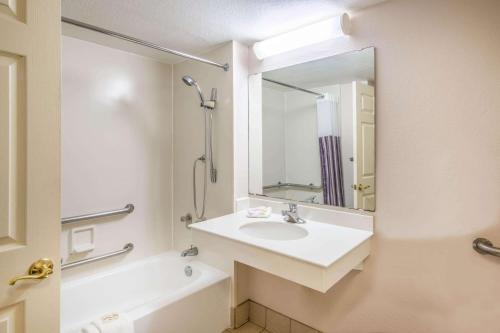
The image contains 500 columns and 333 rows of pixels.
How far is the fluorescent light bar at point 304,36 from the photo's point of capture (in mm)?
1583

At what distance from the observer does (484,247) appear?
124 centimetres

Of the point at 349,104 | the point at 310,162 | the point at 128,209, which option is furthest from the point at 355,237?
the point at 128,209

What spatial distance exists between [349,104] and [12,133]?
5.37 ft

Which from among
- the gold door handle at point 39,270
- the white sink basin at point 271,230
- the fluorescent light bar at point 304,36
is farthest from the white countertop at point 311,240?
the fluorescent light bar at point 304,36

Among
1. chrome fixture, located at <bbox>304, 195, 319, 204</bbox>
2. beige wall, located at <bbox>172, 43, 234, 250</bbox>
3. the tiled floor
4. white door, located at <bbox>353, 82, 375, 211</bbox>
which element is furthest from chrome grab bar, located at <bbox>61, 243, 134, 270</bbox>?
white door, located at <bbox>353, 82, 375, 211</bbox>

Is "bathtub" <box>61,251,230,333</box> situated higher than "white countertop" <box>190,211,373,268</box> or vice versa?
"white countertop" <box>190,211,373,268</box>

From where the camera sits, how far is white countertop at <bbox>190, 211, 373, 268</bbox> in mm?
1271

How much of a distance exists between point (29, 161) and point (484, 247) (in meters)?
1.90

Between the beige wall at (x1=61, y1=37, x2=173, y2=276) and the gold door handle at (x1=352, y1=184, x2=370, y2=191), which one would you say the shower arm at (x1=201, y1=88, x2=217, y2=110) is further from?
the gold door handle at (x1=352, y1=184, x2=370, y2=191)

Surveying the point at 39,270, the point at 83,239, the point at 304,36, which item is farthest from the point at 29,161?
the point at 304,36

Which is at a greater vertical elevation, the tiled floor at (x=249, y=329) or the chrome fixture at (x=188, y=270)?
the chrome fixture at (x=188, y=270)

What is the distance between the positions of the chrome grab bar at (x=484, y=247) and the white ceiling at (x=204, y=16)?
1325 millimetres

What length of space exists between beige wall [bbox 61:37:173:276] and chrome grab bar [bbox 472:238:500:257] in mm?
2287

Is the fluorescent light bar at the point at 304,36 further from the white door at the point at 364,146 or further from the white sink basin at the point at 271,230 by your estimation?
Result: the white sink basin at the point at 271,230
